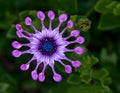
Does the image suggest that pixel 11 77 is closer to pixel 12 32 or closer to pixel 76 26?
pixel 12 32

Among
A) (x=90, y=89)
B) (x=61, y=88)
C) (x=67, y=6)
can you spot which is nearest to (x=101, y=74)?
(x=90, y=89)

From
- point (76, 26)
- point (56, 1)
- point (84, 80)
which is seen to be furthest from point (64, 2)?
point (84, 80)

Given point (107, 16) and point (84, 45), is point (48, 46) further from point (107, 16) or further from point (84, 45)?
point (107, 16)

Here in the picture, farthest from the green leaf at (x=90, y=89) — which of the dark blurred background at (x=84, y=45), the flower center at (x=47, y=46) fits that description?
the flower center at (x=47, y=46)

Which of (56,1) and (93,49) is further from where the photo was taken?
(93,49)

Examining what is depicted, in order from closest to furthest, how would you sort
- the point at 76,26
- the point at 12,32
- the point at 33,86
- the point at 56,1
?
the point at 76,26 < the point at 12,32 < the point at 56,1 < the point at 33,86

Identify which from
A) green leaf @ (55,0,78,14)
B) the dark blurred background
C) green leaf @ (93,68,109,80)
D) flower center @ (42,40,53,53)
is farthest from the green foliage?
flower center @ (42,40,53,53)

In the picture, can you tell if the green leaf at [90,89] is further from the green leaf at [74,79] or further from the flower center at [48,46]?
the flower center at [48,46]
